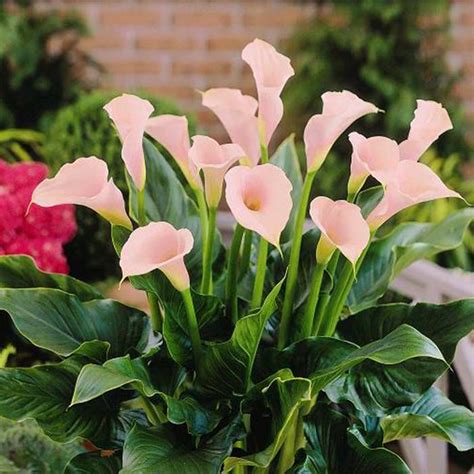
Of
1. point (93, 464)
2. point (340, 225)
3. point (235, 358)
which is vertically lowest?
point (93, 464)

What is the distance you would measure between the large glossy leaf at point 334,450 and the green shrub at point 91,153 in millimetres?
712

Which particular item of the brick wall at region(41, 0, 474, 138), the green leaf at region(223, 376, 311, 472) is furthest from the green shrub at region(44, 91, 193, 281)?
the brick wall at region(41, 0, 474, 138)

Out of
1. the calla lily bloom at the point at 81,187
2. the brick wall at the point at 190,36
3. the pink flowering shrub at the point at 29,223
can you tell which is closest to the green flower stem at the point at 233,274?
the calla lily bloom at the point at 81,187

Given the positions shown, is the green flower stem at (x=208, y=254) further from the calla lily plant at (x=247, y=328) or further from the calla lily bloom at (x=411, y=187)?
the calla lily bloom at (x=411, y=187)

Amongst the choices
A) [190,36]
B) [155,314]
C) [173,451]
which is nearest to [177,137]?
[155,314]

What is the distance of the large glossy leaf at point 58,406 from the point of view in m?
0.75

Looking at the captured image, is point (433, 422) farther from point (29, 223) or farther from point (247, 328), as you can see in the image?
point (29, 223)

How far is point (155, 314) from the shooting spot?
82 centimetres

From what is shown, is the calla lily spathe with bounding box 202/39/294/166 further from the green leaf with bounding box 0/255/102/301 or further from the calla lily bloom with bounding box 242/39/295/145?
the green leaf with bounding box 0/255/102/301

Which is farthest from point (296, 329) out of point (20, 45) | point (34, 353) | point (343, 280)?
point (20, 45)

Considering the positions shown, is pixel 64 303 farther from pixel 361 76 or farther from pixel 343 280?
pixel 361 76

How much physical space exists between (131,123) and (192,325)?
176mm

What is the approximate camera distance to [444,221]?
3.02 ft

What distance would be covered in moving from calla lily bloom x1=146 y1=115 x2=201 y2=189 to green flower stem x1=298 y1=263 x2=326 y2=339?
0.42 ft
